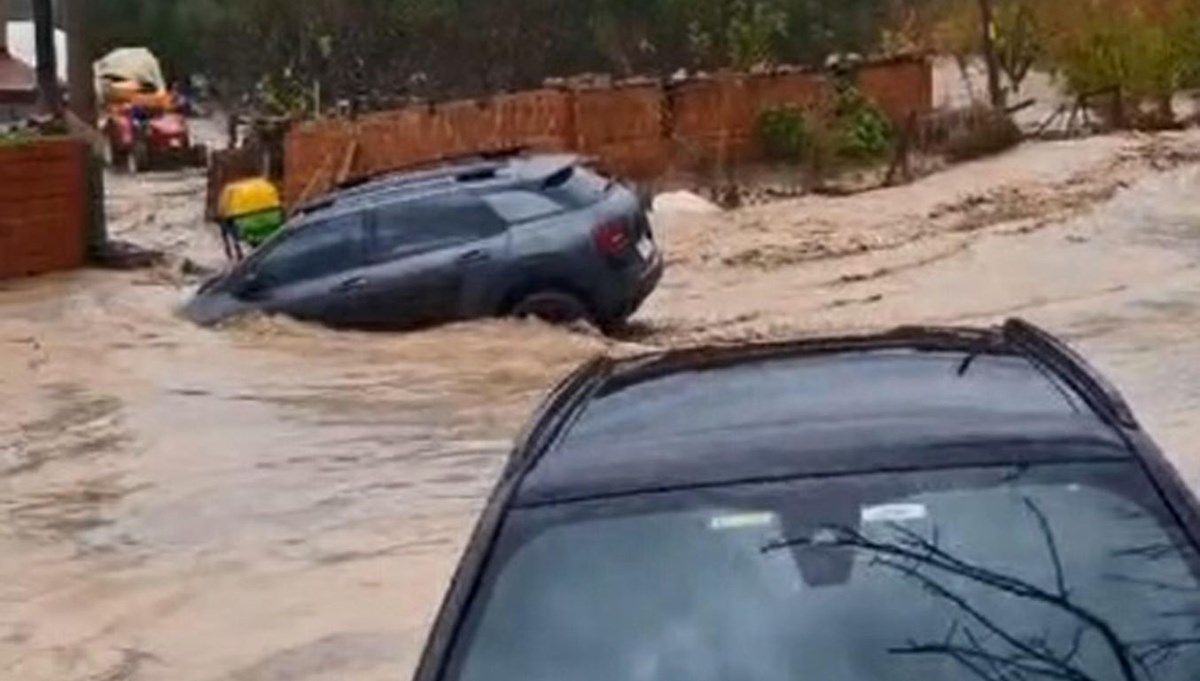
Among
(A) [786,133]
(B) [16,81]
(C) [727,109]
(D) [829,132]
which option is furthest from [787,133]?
(B) [16,81]

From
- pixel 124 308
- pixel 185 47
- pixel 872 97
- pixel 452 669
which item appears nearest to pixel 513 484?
pixel 452 669

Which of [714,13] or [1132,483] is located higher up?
[1132,483]

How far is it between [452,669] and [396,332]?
Result: 61.7 feet

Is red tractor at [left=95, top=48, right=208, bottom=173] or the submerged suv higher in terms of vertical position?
the submerged suv

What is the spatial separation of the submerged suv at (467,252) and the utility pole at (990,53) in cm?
2189

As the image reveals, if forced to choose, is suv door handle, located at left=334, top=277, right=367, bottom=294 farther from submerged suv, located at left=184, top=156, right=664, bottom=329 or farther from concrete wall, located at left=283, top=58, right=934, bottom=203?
concrete wall, located at left=283, top=58, right=934, bottom=203

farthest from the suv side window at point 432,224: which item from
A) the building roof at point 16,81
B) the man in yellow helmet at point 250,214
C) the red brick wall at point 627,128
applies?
the building roof at point 16,81

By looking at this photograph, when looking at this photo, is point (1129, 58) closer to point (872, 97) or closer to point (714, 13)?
point (872, 97)

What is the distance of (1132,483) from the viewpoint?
5.25 metres

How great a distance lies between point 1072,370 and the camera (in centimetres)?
605

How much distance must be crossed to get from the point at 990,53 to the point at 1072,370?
4081 cm

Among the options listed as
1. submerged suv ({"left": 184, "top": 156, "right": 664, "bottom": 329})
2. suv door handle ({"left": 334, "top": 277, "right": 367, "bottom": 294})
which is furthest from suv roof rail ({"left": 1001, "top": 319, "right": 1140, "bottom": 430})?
suv door handle ({"left": 334, "top": 277, "right": 367, "bottom": 294})

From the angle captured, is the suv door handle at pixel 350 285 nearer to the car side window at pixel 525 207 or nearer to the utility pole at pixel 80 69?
the car side window at pixel 525 207

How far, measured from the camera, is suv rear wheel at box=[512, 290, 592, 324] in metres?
23.1
